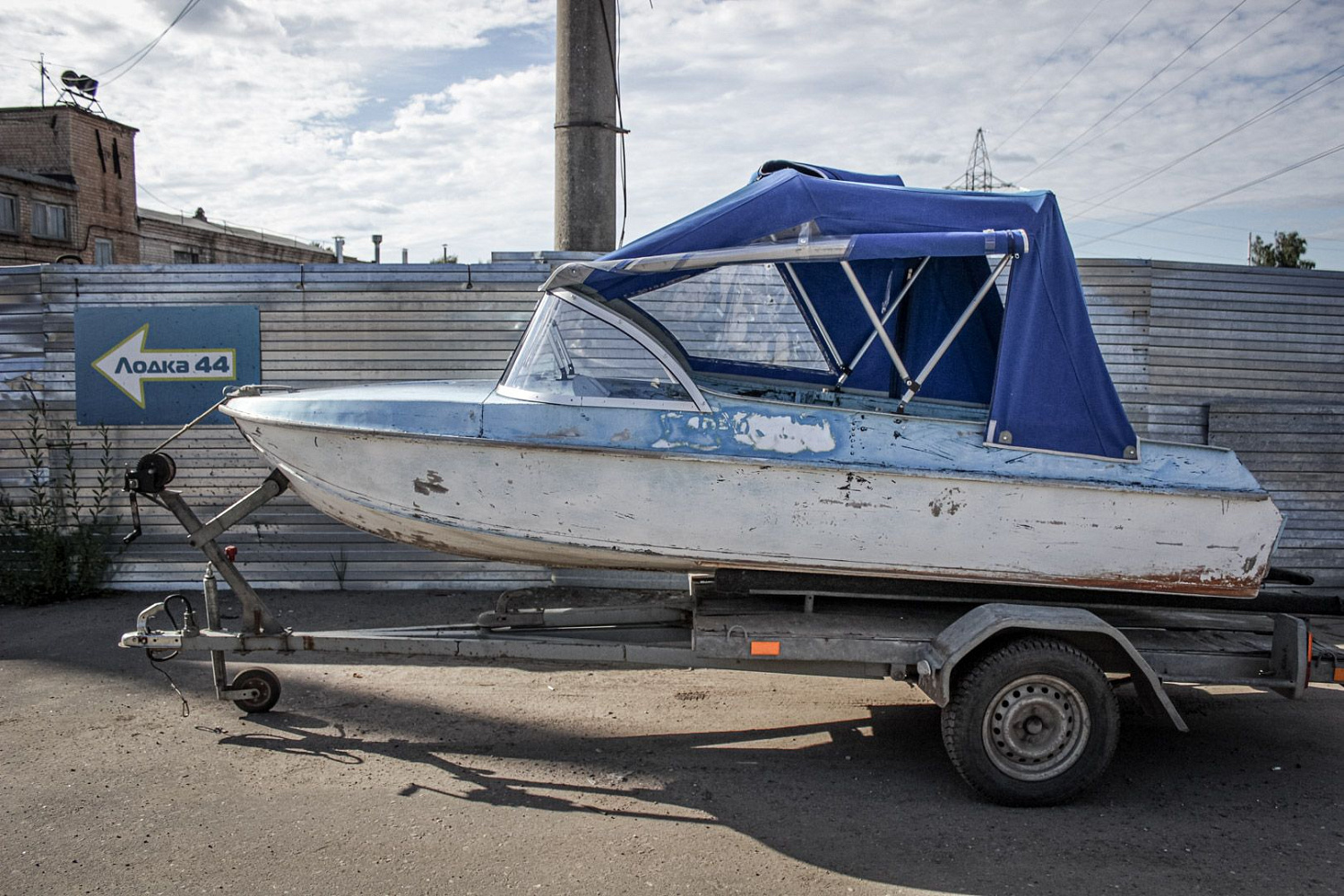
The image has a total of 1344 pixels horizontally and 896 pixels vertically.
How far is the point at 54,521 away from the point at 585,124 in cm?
603

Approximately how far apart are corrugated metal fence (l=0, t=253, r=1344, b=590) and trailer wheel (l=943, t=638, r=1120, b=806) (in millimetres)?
4189

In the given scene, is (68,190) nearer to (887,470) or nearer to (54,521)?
(54,521)

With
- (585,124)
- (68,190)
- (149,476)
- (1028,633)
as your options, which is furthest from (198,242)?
(1028,633)

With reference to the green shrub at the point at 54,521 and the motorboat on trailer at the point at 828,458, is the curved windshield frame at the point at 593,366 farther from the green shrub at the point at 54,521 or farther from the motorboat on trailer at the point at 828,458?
the green shrub at the point at 54,521

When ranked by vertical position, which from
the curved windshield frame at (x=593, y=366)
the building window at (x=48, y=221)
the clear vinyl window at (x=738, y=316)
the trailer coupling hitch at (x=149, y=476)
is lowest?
the trailer coupling hitch at (x=149, y=476)

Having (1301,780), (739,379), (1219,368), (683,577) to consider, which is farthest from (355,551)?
(1219,368)

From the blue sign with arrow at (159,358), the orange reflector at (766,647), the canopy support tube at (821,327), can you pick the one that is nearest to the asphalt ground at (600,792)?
the orange reflector at (766,647)

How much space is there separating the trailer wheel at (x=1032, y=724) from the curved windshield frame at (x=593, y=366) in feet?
5.60

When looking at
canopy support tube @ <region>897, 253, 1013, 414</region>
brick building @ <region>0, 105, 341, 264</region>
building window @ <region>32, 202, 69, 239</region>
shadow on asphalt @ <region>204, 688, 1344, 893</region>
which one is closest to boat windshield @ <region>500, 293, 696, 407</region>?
canopy support tube @ <region>897, 253, 1013, 414</region>

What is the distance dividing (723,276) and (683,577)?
9.29ft

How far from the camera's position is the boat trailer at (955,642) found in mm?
3863

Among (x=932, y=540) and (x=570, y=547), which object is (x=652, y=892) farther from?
(x=932, y=540)

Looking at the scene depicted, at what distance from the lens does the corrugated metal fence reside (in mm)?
7328

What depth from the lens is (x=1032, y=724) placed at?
3.91m
